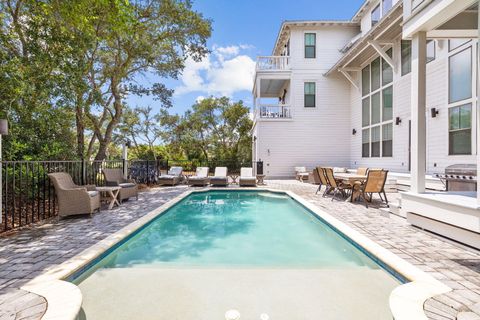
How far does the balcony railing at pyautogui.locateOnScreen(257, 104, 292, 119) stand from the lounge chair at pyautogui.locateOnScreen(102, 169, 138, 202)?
8400 mm

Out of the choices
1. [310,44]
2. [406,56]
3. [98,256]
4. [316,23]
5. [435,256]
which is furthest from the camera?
[310,44]

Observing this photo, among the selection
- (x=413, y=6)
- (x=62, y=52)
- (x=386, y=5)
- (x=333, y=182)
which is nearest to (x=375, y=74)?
(x=386, y=5)

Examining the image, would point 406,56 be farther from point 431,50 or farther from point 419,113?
point 419,113

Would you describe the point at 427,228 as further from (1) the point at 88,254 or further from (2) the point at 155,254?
(1) the point at 88,254

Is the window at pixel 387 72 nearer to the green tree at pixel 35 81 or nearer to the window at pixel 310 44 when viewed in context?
the window at pixel 310 44

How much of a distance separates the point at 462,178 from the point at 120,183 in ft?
27.3

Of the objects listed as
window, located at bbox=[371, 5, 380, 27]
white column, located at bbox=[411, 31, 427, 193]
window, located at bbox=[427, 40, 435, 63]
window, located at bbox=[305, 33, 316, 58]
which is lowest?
white column, located at bbox=[411, 31, 427, 193]

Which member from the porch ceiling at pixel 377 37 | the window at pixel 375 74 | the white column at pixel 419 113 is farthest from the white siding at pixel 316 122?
the white column at pixel 419 113

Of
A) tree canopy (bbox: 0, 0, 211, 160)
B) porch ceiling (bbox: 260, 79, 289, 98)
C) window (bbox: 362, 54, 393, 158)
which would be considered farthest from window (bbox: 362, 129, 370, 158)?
tree canopy (bbox: 0, 0, 211, 160)

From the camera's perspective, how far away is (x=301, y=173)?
12.9 m

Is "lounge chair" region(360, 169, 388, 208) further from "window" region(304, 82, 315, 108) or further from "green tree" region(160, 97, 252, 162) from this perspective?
"green tree" region(160, 97, 252, 162)

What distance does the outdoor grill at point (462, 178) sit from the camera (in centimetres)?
506

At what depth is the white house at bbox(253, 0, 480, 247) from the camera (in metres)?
4.23

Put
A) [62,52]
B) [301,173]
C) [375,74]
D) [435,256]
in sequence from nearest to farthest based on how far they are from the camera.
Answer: [435,256]
[62,52]
[375,74]
[301,173]
